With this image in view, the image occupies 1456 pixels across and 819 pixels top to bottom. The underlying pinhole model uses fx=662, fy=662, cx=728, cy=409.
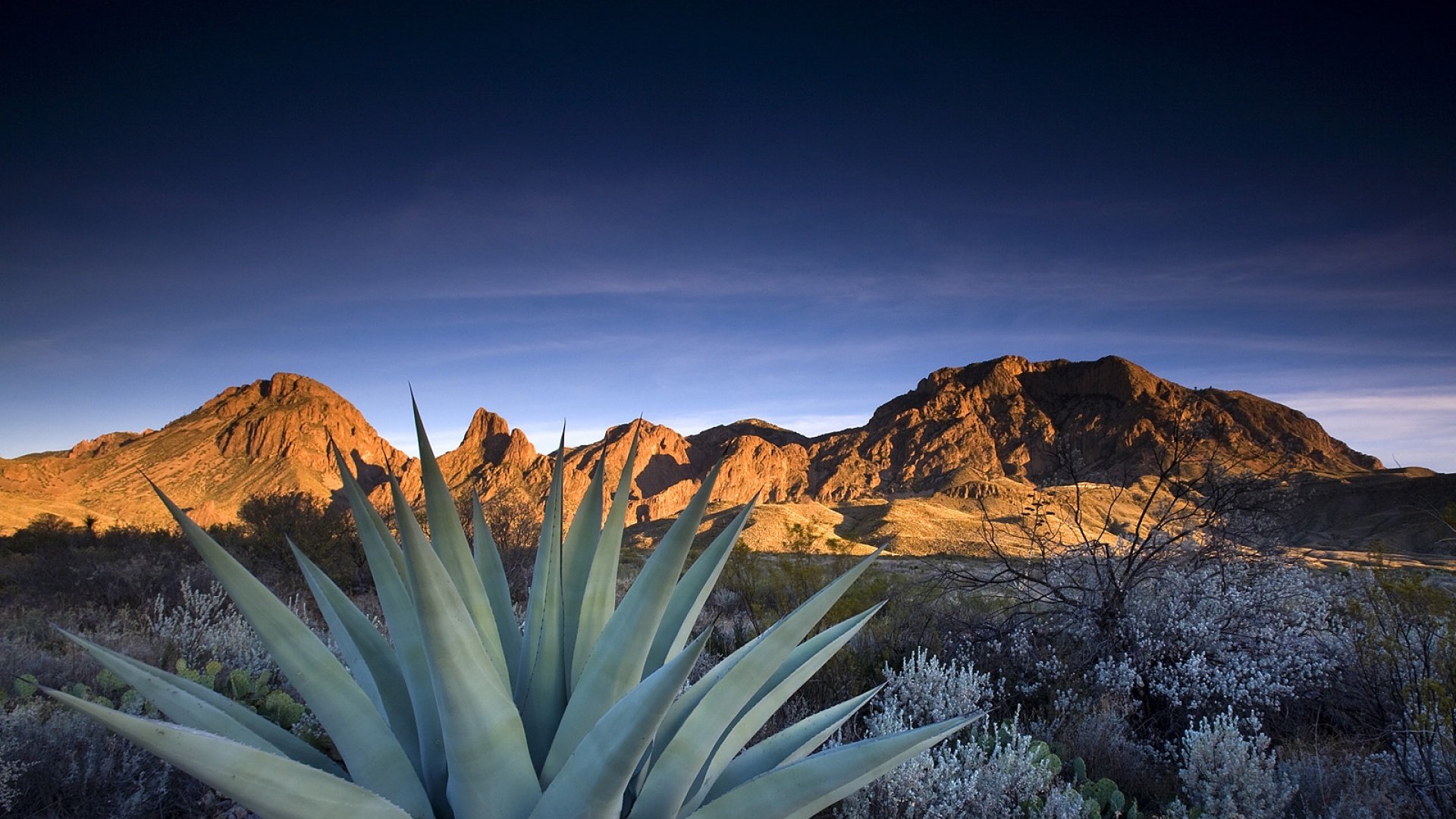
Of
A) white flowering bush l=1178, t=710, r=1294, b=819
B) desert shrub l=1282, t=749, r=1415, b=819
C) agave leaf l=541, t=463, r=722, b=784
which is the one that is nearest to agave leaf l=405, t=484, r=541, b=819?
agave leaf l=541, t=463, r=722, b=784

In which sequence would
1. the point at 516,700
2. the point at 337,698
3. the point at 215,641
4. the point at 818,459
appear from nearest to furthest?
the point at 337,698 → the point at 516,700 → the point at 215,641 → the point at 818,459

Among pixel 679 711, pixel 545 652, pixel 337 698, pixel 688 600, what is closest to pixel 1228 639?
pixel 688 600

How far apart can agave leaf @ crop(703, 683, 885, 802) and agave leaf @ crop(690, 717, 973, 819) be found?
0.81 feet

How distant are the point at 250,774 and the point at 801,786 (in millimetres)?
1013

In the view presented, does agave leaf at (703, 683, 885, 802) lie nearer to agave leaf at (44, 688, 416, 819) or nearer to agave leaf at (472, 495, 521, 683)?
agave leaf at (472, 495, 521, 683)

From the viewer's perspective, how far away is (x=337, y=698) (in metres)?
1.33

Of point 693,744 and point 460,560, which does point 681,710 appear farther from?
point 460,560

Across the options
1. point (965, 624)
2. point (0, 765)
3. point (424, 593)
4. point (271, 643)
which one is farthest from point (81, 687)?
point (965, 624)

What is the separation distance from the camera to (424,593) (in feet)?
3.72

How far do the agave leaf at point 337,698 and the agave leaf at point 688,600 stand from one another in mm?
635

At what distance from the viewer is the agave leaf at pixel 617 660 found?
140 cm

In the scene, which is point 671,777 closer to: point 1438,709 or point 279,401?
point 1438,709

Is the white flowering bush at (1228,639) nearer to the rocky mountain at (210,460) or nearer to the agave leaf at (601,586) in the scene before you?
the agave leaf at (601,586)

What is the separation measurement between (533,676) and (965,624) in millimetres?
6007
